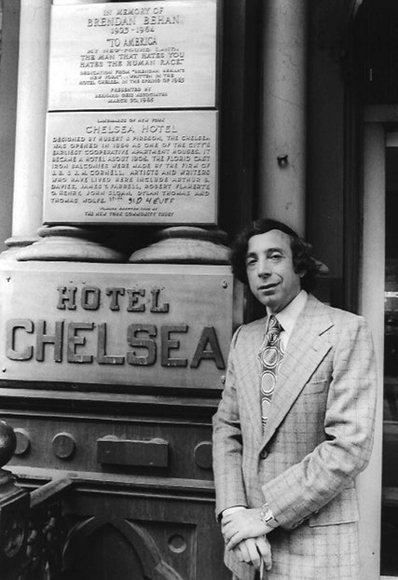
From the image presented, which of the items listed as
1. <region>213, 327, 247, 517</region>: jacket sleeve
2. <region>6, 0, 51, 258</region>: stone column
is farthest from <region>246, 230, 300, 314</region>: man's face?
<region>6, 0, 51, 258</region>: stone column

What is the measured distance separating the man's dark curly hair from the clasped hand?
917 millimetres

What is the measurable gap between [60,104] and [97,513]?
6.88ft

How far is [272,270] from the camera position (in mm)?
2309

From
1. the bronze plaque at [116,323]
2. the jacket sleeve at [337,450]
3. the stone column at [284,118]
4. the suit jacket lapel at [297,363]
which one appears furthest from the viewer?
the stone column at [284,118]

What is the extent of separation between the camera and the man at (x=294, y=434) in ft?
6.59

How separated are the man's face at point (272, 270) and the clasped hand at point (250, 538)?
75 centimetres

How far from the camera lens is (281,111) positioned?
3354mm

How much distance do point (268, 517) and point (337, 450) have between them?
1.06 ft

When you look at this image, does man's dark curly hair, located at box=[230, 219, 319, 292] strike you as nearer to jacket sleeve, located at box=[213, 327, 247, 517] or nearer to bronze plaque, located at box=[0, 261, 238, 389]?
jacket sleeve, located at box=[213, 327, 247, 517]

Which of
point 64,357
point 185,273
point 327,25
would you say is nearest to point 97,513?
point 64,357

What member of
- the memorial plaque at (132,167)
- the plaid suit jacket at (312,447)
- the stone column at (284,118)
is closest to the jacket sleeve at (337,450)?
the plaid suit jacket at (312,447)

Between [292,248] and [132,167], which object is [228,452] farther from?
[132,167]

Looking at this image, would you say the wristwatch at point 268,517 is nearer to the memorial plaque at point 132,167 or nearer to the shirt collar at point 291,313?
the shirt collar at point 291,313

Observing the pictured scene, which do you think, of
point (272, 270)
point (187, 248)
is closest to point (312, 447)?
point (272, 270)
